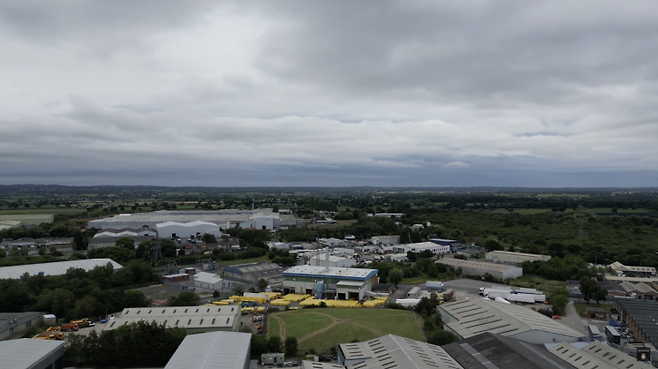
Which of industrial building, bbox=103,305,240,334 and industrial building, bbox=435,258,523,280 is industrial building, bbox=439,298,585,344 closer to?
industrial building, bbox=103,305,240,334

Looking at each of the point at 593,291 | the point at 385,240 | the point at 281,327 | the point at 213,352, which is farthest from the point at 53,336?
the point at 385,240

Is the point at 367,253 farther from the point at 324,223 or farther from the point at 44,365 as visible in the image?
the point at 44,365

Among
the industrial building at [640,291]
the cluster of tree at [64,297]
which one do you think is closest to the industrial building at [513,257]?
the industrial building at [640,291]

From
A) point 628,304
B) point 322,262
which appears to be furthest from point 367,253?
point 628,304

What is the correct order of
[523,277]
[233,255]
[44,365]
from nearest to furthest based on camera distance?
[44,365]
[523,277]
[233,255]

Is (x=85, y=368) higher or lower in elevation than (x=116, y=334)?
lower
